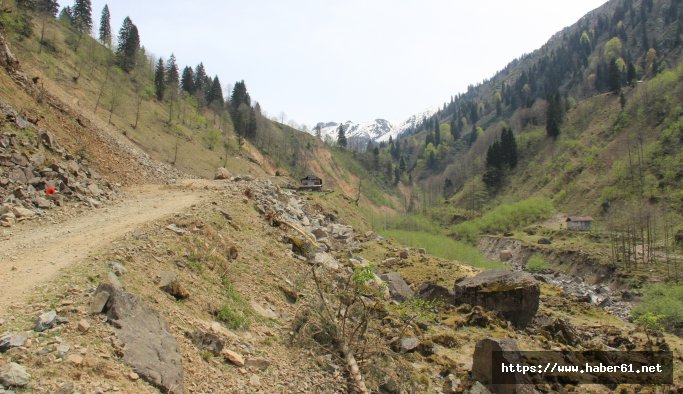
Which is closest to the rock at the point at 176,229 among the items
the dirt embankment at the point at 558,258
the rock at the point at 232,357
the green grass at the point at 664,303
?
the rock at the point at 232,357

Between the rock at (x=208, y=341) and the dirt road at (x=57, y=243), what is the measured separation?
3.19 metres

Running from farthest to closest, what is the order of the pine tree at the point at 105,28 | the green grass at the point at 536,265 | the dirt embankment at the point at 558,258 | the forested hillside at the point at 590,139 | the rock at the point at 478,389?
the pine tree at the point at 105,28 → the forested hillside at the point at 590,139 → the green grass at the point at 536,265 → the dirt embankment at the point at 558,258 → the rock at the point at 478,389

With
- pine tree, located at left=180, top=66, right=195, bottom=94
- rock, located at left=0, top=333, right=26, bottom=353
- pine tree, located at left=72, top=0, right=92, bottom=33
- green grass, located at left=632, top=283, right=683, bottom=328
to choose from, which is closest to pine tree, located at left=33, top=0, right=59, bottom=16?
pine tree, located at left=72, top=0, right=92, bottom=33

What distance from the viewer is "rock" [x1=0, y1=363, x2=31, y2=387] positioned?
18.3 ft

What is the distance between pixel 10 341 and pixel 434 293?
68.9ft

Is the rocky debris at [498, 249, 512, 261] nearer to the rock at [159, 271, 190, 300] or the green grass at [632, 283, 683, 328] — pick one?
the green grass at [632, 283, 683, 328]

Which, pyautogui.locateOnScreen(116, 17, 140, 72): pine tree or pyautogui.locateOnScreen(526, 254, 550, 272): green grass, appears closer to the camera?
pyautogui.locateOnScreen(526, 254, 550, 272): green grass

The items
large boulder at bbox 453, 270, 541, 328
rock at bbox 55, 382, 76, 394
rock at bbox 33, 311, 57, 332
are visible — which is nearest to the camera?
rock at bbox 55, 382, 76, 394

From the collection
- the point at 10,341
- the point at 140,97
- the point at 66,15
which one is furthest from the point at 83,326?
the point at 66,15

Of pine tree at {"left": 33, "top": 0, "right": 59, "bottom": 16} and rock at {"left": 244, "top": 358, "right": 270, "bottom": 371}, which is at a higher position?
pine tree at {"left": 33, "top": 0, "right": 59, "bottom": 16}

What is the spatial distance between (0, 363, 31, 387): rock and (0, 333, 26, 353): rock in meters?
0.52

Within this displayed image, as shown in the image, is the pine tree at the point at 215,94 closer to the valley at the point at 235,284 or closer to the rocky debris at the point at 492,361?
the valley at the point at 235,284

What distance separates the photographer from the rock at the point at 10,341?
619cm

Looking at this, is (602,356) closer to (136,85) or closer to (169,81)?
(136,85)
